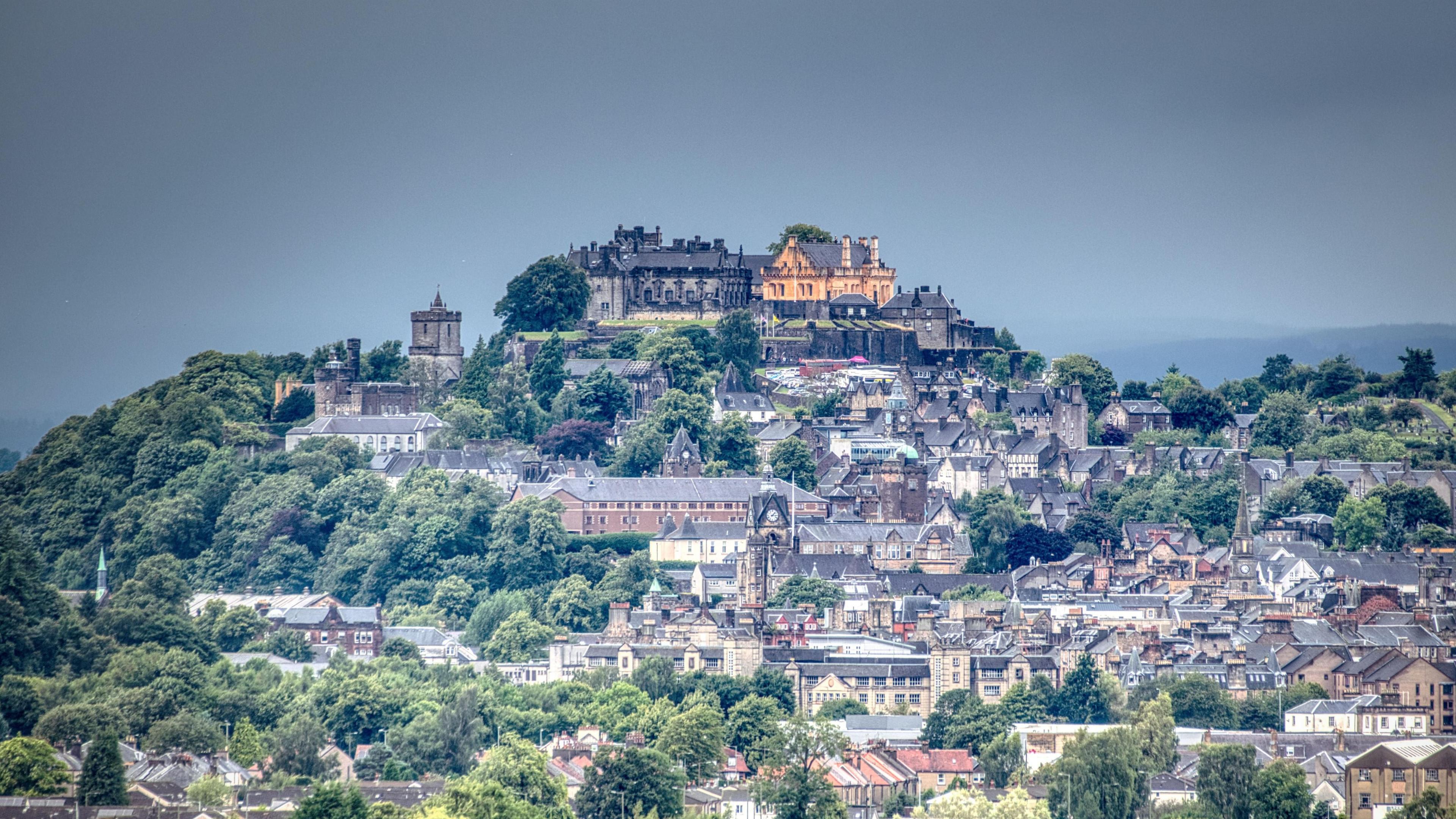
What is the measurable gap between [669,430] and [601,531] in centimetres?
A: 739

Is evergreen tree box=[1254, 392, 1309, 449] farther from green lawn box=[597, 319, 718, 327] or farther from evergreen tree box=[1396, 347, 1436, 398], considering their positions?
green lawn box=[597, 319, 718, 327]

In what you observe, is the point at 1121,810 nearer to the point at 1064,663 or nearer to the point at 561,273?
the point at 1064,663

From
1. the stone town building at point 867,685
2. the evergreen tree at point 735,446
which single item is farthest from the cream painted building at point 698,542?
the stone town building at point 867,685

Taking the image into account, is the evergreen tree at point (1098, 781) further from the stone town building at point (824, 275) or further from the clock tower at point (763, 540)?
the stone town building at point (824, 275)

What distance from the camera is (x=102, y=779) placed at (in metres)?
61.3

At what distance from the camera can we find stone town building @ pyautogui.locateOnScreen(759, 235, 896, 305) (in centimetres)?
11481

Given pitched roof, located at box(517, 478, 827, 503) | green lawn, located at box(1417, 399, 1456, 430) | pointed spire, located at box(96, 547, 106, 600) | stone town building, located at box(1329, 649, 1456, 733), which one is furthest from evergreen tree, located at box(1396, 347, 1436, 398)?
pointed spire, located at box(96, 547, 106, 600)

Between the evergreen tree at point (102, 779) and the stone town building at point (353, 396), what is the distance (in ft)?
127

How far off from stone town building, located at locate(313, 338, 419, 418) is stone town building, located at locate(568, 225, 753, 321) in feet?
38.5

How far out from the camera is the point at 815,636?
81.4m

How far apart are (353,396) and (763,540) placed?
19779 mm

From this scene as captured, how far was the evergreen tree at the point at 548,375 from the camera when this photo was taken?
103 m

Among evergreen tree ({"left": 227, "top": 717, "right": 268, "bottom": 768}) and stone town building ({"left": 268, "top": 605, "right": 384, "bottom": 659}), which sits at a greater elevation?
stone town building ({"left": 268, "top": 605, "right": 384, "bottom": 659})

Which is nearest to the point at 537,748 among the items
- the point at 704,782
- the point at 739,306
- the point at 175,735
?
the point at 704,782
